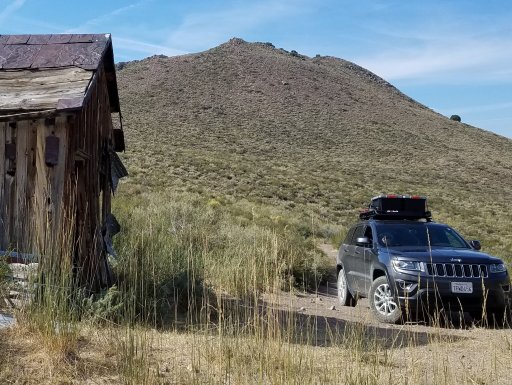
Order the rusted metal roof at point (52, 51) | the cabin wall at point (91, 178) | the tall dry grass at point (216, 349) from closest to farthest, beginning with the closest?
the tall dry grass at point (216, 349) < the cabin wall at point (91, 178) < the rusted metal roof at point (52, 51)

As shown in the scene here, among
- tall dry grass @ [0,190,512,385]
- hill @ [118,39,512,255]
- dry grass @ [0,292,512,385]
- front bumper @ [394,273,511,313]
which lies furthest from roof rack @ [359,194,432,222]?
hill @ [118,39,512,255]

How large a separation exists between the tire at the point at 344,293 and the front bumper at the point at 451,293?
2338mm

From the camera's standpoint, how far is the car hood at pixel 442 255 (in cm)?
944

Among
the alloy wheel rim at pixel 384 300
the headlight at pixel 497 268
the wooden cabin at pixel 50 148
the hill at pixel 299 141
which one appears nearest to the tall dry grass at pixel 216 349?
the alloy wheel rim at pixel 384 300

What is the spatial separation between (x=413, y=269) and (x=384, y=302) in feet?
2.36

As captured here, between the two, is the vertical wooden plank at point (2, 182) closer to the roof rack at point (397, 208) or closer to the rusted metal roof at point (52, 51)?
the rusted metal roof at point (52, 51)

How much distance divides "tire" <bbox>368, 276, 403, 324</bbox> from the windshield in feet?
2.66

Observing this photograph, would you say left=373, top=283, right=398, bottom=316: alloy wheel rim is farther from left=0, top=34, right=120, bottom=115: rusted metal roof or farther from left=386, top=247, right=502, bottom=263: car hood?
left=0, top=34, right=120, bottom=115: rusted metal roof

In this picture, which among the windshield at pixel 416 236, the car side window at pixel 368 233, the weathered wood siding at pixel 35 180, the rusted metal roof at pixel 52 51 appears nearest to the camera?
the weathered wood siding at pixel 35 180

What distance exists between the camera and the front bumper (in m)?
9.11

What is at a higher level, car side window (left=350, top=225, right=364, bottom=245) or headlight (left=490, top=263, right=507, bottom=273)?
car side window (left=350, top=225, right=364, bottom=245)

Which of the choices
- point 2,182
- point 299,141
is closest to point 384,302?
point 2,182

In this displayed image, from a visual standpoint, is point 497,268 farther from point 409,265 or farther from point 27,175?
point 27,175

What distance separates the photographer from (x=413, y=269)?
9352 mm
